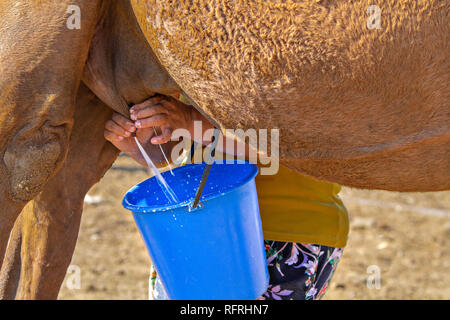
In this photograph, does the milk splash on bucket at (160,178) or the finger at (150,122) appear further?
the milk splash on bucket at (160,178)

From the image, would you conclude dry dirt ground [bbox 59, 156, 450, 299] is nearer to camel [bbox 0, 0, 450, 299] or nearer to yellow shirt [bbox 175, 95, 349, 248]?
yellow shirt [bbox 175, 95, 349, 248]

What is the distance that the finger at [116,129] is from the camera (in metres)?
1.50

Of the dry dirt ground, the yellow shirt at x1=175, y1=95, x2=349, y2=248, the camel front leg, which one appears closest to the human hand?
the camel front leg

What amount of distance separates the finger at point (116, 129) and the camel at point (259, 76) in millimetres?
77

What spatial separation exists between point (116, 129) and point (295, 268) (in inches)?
24.4

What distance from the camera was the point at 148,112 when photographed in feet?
4.70

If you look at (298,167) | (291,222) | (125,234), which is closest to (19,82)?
(298,167)

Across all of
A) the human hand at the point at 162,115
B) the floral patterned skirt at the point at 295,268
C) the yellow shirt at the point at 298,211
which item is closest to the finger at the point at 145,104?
the human hand at the point at 162,115

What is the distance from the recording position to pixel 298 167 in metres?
1.27

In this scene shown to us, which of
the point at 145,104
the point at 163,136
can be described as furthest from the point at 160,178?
the point at 145,104

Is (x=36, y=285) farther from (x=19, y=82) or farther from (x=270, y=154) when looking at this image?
(x=270, y=154)

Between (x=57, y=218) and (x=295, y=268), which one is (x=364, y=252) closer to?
(x=295, y=268)

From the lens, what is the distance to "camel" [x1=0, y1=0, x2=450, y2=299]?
103 centimetres

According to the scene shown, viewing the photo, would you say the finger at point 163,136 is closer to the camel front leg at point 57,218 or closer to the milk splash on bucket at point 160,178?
the milk splash on bucket at point 160,178
